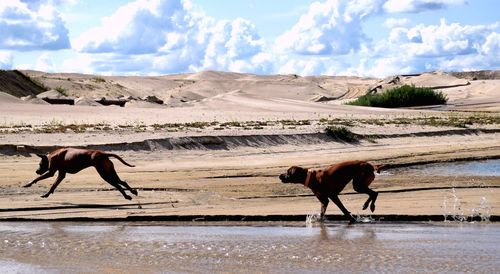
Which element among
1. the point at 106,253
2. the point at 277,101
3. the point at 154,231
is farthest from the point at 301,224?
the point at 277,101

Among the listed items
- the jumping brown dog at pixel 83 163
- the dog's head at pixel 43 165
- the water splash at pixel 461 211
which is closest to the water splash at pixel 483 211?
the water splash at pixel 461 211

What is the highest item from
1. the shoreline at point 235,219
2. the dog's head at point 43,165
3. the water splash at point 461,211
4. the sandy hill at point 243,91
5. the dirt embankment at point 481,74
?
the dirt embankment at point 481,74

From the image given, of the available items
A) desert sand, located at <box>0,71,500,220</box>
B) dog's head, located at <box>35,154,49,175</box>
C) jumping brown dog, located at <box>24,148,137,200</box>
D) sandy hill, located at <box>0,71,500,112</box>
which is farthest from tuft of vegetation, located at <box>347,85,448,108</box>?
jumping brown dog, located at <box>24,148,137,200</box>

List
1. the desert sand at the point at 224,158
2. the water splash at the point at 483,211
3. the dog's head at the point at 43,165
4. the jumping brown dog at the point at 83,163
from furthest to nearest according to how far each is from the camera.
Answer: the dog's head at the point at 43,165, the jumping brown dog at the point at 83,163, the desert sand at the point at 224,158, the water splash at the point at 483,211

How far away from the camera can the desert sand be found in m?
16.1

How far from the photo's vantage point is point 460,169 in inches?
955

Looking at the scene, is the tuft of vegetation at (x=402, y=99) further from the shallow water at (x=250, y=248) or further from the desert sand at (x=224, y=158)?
the shallow water at (x=250, y=248)

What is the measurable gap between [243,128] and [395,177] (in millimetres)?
12055

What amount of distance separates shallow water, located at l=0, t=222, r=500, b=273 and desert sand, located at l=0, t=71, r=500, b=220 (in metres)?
1.12

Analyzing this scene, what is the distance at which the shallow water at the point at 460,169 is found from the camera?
2284cm

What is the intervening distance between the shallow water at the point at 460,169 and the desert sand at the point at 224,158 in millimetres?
537

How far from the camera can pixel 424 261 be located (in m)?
10.7

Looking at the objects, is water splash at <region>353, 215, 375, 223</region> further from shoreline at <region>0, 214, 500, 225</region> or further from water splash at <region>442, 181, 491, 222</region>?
water splash at <region>442, 181, 491, 222</region>

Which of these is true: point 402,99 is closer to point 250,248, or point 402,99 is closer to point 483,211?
point 483,211
